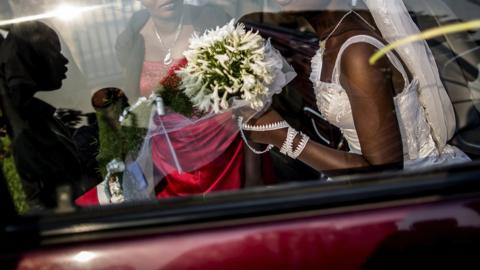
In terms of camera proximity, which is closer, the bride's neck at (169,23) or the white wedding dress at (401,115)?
the white wedding dress at (401,115)

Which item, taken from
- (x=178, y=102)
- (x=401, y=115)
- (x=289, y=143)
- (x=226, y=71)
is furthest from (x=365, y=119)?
(x=178, y=102)

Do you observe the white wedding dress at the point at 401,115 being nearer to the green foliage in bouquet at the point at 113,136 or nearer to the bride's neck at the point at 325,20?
the bride's neck at the point at 325,20

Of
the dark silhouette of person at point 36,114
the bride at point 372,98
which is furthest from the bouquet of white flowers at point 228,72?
the dark silhouette of person at point 36,114

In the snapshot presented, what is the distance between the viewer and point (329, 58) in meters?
1.92

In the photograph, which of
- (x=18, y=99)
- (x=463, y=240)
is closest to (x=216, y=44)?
(x=18, y=99)

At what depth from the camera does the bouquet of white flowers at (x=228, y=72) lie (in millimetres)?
1674

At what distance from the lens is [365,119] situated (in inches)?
69.4

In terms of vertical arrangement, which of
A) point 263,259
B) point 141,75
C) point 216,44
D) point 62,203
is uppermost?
point 216,44

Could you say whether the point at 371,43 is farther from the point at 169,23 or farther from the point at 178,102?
the point at 169,23

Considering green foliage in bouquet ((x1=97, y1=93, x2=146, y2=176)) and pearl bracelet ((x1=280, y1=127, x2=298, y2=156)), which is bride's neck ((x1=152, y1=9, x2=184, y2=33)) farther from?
pearl bracelet ((x1=280, y1=127, x2=298, y2=156))

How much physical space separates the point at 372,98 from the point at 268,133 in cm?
40

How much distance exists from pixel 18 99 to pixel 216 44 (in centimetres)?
68

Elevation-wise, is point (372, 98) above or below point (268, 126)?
above

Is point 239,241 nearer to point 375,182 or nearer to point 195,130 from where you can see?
point 375,182
